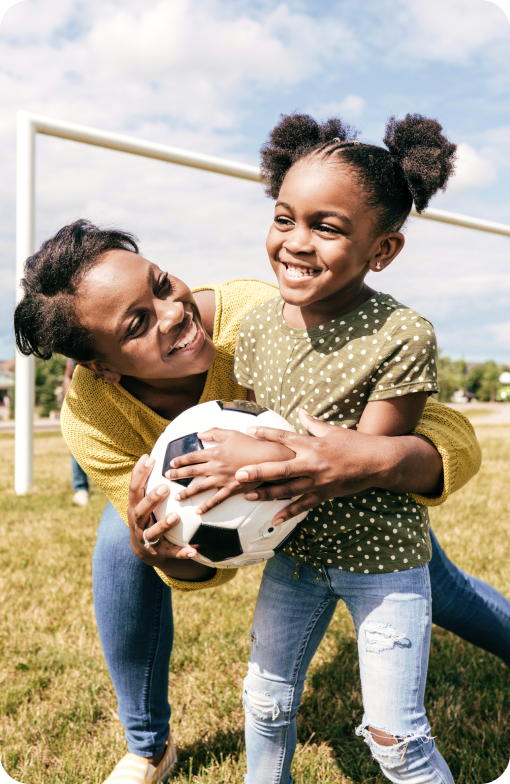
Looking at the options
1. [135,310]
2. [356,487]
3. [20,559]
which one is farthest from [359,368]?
[20,559]

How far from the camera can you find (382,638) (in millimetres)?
1938

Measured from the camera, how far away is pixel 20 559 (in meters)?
4.86

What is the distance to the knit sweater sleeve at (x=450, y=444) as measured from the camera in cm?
207

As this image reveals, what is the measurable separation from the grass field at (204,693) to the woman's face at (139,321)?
163 cm

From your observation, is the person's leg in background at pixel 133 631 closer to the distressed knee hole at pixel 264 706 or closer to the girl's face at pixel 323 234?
the distressed knee hole at pixel 264 706

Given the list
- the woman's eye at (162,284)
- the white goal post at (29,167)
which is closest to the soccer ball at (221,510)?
the woman's eye at (162,284)

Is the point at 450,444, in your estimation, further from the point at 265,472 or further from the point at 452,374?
the point at 452,374

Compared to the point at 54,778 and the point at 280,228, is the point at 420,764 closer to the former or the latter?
the point at 54,778

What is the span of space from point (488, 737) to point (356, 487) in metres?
1.69

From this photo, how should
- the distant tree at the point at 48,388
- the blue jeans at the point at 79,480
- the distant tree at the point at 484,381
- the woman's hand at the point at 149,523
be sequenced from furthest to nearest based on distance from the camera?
the distant tree at the point at 48,388, the distant tree at the point at 484,381, the blue jeans at the point at 79,480, the woman's hand at the point at 149,523

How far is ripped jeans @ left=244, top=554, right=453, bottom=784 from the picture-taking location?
6.32 ft

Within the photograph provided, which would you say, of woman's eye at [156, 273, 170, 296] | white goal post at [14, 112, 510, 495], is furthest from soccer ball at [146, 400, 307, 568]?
white goal post at [14, 112, 510, 495]

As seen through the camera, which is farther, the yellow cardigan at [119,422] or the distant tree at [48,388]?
the distant tree at [48,388]

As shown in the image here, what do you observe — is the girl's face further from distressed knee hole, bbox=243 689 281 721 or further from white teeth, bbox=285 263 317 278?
distressed knee hole, bbox=243 689 281 721
